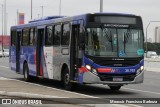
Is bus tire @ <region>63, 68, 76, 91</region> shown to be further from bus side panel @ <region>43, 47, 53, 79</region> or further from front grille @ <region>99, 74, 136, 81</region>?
front grille @ <region>99, 74, 136, 81</region>

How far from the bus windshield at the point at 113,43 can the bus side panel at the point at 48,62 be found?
414 cm

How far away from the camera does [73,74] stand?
1836cm

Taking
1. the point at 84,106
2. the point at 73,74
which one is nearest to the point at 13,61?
the point at 73,74

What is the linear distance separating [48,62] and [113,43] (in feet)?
16.6

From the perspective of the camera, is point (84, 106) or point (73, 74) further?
point (73, 74)

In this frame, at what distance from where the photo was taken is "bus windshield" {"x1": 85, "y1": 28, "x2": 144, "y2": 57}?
56.3ft

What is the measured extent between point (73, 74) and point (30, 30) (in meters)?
6.59

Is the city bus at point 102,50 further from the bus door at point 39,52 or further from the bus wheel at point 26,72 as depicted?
the bus wheel at point 26,72

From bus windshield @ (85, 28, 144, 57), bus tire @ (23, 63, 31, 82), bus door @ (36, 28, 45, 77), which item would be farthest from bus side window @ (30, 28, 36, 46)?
bus windshield @ (85, 28, 144, 57)

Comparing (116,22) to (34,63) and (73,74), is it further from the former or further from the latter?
(34,63)

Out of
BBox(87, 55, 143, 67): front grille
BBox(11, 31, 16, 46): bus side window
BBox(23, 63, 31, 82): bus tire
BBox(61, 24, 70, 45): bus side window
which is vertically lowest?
BBox(23, 63, 31, 82): bus tire

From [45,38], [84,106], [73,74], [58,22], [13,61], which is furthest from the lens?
[13,61]

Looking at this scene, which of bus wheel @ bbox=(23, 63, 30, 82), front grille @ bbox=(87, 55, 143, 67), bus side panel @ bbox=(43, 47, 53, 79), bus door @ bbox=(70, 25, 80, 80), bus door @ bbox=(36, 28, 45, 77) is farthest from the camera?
bus wheel @ bbox=(23, 63, 30, 82)

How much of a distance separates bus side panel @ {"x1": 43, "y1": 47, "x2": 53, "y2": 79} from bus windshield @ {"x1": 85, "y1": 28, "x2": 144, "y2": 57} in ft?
13.6
